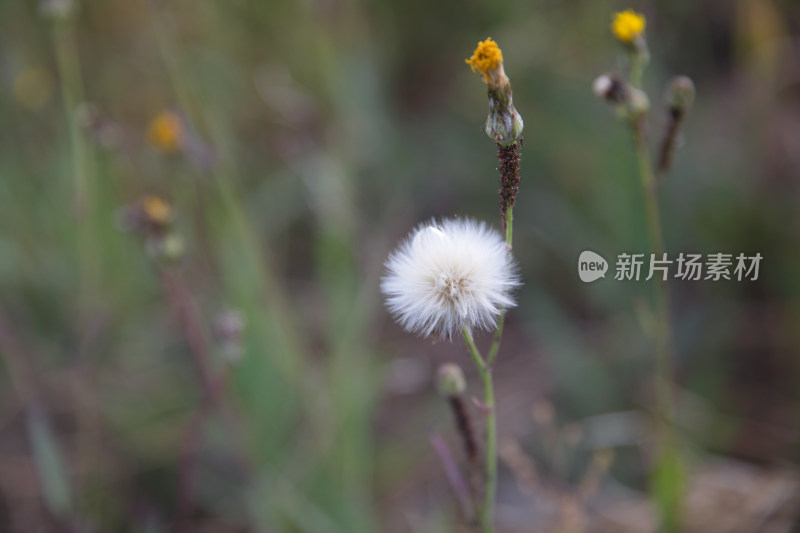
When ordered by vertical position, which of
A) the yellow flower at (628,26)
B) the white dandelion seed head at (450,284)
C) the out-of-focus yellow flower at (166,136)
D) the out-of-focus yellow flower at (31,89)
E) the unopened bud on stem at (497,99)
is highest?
the out-of-focus yellow flower at (31,89)

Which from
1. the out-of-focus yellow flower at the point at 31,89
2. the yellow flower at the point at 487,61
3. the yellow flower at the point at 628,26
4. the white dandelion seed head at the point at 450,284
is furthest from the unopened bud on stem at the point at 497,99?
the out-of-focus yellow flower at the point at 31,89

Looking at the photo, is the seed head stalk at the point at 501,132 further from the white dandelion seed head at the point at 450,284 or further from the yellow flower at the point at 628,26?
the yellow flower at the point at 628,26

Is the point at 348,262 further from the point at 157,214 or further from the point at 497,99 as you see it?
the point at 497,99

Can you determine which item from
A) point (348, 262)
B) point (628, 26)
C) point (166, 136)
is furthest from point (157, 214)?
point (628, 26)

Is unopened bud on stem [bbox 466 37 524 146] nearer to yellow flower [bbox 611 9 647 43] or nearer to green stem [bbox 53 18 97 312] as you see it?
yellow flower [bbox 611 9 647 43]

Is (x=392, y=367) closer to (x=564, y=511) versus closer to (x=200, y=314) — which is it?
(x=200, y=314)

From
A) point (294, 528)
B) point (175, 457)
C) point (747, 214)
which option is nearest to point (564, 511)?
point (294, 528)

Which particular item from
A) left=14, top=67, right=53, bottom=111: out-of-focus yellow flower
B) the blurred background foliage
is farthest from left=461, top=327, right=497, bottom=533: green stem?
left=14, top=67, right=53, bottom=111: out-of-focus yellow flower
